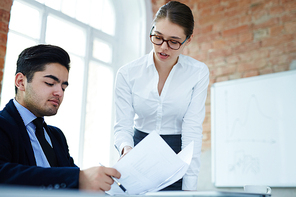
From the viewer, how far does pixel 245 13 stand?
3.22 meters

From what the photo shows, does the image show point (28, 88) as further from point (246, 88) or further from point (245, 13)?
point (245, 13)

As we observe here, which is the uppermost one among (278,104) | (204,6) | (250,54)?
(204,6)

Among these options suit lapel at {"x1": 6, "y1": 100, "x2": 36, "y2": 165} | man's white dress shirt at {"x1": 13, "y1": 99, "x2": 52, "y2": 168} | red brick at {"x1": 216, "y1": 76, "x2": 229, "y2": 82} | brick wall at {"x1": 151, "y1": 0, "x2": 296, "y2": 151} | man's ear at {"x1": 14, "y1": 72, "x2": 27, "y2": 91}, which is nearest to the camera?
suit lapel at {"x1": 6, "y1": 100, "x2": 36, "y2": 165}

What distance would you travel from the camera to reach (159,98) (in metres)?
1.55

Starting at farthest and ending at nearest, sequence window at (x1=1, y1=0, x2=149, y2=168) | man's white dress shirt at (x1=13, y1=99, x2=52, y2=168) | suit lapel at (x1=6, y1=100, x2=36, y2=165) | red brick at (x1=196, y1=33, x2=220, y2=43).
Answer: red brick at (x1=196, y1=33, x2=220, y2=43), window at (x1=1, y1=0, x2=149, y2=168), man's white dress shirt at (x1=13, y1=99, x2=52, y2=168), suit lapel at (x1=6, y1=100, x2=36, y2=165)

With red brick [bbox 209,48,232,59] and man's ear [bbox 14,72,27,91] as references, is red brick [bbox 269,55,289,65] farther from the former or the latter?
man's ear [bbox 14,72,27,91]

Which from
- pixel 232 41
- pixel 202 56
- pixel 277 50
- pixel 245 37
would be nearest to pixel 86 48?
pixel 202 56

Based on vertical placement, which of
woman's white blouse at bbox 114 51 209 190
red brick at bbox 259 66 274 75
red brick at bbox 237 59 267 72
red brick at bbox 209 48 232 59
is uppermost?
red brick at bbox 209 48 232 59

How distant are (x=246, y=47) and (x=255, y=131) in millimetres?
854

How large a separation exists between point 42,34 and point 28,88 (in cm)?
175

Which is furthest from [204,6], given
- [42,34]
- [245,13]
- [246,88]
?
[42,34]

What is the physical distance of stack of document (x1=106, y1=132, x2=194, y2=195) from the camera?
3.05 feet

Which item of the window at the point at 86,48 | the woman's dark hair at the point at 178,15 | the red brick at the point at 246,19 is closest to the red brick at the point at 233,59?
the red brick at the point at 246,19

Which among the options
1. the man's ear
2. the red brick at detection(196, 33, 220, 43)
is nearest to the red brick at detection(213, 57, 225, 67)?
the red brick at detection(196, 33, 220, 43)
